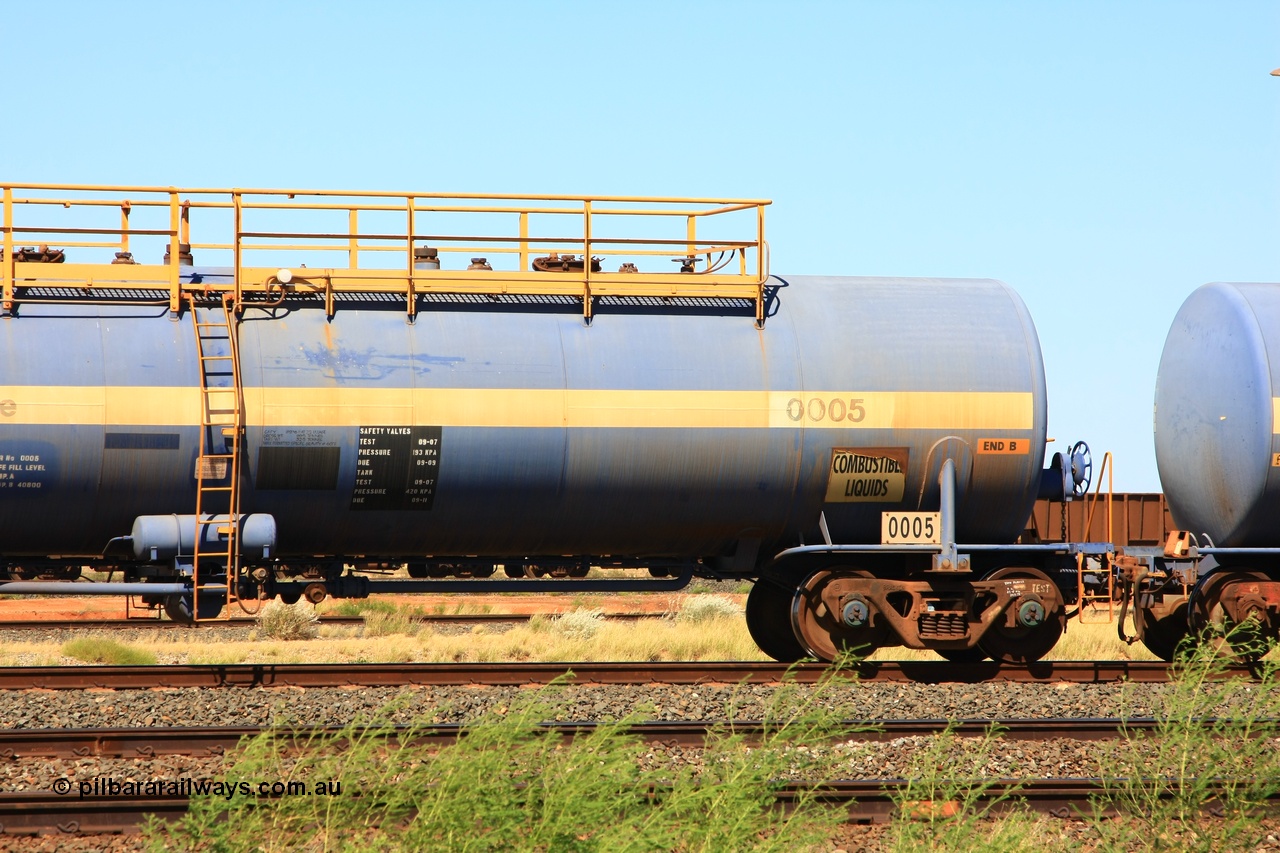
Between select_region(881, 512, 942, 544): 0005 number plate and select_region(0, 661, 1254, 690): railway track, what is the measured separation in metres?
1.35

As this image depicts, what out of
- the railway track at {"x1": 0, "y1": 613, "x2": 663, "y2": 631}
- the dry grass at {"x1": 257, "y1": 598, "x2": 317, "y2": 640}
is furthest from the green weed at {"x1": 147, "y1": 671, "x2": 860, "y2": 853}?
the railway track at {"x1": 0, "y1": 613, "x2": 663, "y2": 631}

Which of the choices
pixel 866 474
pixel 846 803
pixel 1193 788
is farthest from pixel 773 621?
pixel 1193 788

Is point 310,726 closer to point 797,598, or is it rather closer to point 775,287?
Answer: point 797,598

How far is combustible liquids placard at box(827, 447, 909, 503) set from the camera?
12297 mm

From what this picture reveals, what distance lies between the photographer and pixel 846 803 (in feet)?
26.0

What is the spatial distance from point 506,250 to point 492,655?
694 cm

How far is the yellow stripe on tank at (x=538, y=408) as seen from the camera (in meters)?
11.1

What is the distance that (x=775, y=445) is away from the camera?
1212 centimetres

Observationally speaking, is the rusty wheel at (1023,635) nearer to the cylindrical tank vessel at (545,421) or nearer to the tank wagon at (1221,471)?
the cylindrical tank vessel at (545,421)

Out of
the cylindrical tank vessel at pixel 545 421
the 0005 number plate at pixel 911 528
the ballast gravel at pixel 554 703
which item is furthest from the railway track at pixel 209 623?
the 0005 number plate at pixel 911 528

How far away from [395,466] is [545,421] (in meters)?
1.51

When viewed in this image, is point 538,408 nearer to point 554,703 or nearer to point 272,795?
point 554,703

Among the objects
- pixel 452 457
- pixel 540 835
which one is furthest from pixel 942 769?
pixel 452 457

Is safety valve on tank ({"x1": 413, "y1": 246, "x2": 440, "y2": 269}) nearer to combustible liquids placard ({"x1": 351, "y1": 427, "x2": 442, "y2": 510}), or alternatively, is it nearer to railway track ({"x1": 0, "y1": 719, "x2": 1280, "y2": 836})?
combustible liquids placard ({"x1": 351, "y1": 427, "x2": 442, "y2": 510})
